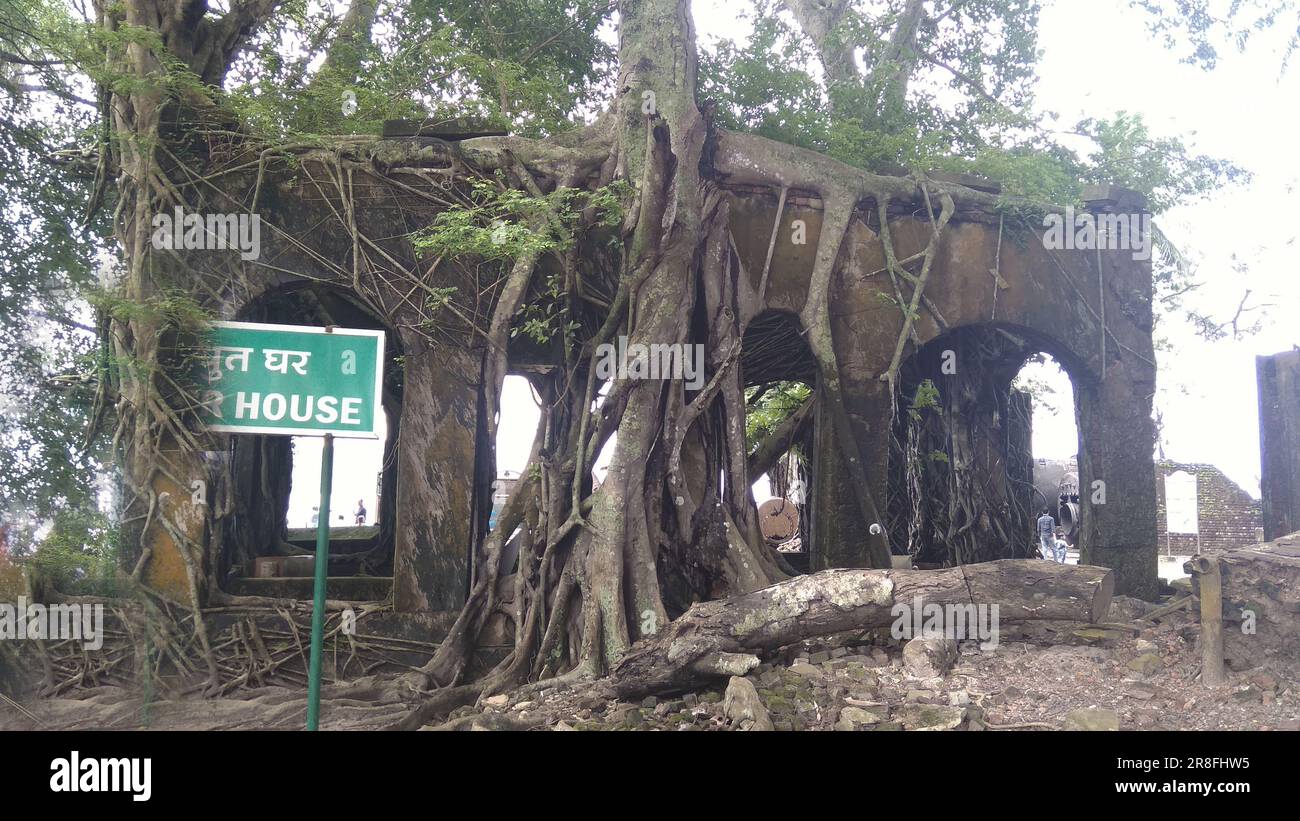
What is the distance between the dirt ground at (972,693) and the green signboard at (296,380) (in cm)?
215

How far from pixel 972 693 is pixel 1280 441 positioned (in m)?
5.97

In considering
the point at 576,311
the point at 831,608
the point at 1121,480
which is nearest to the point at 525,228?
the point at 576,311

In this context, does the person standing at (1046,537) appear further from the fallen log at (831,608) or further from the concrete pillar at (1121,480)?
the fallen log at (831,608)


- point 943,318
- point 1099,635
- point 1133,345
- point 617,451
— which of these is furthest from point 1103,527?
point 617,451

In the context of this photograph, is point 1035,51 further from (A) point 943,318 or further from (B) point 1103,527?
(B) point 1103,527

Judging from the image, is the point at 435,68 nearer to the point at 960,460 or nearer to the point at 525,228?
the point at 525,228

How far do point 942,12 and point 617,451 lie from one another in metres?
A: 9.41

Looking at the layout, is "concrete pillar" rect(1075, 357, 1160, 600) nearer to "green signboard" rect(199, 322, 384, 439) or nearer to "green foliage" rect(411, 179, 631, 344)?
"green foliage" rect(411, 179, 631, 344)

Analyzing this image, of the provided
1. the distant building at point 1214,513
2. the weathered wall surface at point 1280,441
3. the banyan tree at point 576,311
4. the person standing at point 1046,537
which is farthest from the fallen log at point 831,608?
the distant building at point 1214,513

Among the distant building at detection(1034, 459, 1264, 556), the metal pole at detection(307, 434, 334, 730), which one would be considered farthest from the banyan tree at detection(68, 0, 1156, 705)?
the distant building at detection(1034, 459, 1264, 556)

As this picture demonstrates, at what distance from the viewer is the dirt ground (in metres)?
4.52

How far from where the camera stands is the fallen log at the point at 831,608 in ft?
16.9

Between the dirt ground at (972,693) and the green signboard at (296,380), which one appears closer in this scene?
the green signboard at (296,380)

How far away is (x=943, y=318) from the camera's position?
8016 mm
